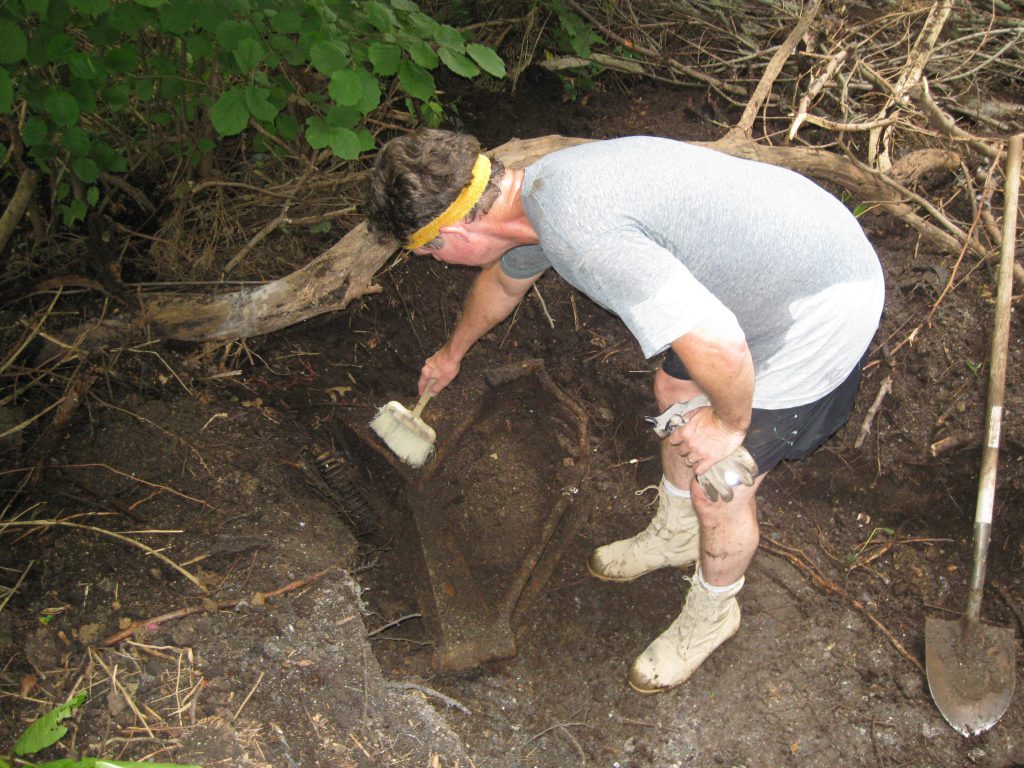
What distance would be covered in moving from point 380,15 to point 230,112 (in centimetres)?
56

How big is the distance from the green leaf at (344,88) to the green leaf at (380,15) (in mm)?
161

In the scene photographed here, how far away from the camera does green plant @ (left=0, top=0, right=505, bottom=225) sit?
214 centimetres

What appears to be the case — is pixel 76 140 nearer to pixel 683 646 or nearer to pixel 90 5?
pixel 90 5

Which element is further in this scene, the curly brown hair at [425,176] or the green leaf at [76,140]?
the green leaf at [76,140]

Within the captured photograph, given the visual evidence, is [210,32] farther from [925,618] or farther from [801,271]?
[925,618]

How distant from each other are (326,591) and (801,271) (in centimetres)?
164

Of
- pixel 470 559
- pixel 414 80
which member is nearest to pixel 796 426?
pixel 470 559

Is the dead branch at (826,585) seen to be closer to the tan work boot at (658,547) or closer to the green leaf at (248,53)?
the tan work boot at (658,547)

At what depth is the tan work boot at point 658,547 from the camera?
2.54 m

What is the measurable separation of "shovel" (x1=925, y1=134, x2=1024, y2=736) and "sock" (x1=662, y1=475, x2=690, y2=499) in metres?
0.95

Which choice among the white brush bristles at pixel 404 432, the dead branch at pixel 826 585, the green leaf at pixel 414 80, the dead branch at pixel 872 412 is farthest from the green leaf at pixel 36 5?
the dead branch at pixel 872 412

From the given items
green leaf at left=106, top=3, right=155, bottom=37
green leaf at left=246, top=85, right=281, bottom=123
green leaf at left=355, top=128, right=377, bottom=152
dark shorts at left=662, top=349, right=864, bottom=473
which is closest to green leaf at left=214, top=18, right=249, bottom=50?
green leaf at left=246, top=85, right=281, bottom=123

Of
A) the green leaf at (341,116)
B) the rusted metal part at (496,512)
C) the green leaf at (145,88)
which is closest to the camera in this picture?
the green leaf at (341,116)

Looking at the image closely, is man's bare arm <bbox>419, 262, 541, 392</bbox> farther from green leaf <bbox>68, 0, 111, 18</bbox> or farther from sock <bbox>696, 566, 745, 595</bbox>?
green leaf <bbox>68, 0, 111, 18</bbox>
